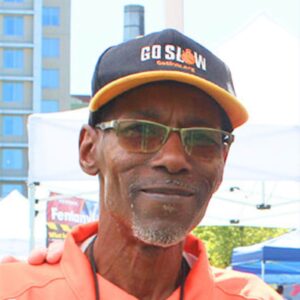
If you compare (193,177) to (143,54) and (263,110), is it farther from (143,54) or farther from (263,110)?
(263,110)

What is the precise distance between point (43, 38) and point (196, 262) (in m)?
84.0

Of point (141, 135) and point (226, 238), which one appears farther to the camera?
point (226, 238)

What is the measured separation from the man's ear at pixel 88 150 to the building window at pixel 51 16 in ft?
277

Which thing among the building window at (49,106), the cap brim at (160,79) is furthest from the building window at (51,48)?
the cap brim at (160,79)

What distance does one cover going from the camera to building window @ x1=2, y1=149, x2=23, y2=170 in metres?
80.8

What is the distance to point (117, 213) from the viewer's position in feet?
6.74

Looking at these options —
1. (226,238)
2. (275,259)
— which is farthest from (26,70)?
(275,259)

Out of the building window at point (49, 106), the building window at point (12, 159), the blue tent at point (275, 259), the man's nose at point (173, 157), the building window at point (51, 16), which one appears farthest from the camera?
the building window at point (51, 16)

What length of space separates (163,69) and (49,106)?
81.6 meters

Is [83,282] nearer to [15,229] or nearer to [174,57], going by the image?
[174,57]

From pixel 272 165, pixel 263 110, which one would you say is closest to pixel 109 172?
pixel 272 165

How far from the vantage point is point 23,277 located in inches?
81.2

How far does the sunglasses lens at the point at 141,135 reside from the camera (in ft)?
6.57

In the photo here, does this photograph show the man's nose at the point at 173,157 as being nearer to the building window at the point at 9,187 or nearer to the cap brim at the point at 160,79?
the cap brim at the point at 160,79
